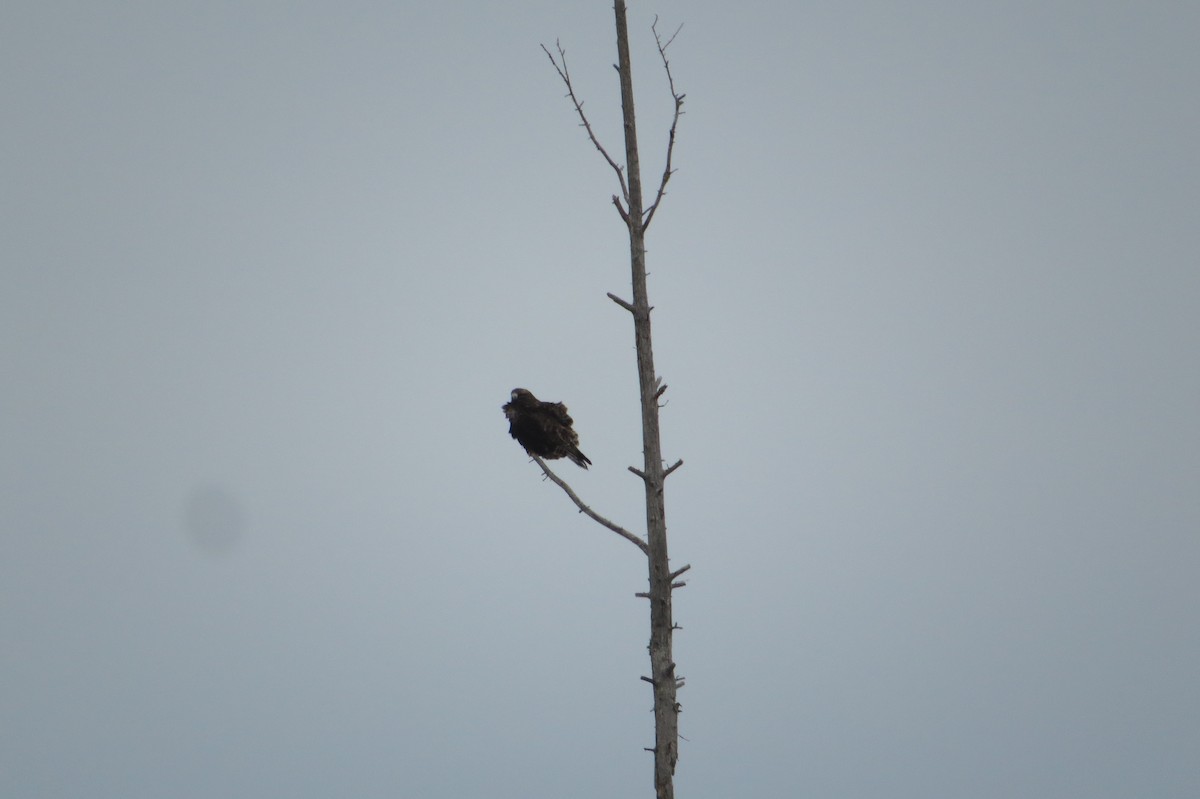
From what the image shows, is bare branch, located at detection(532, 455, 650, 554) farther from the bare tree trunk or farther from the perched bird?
the perched bird

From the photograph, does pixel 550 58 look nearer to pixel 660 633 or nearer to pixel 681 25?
pixel 681 25

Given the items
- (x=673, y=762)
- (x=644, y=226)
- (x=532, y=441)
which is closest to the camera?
(x=673, y=762)

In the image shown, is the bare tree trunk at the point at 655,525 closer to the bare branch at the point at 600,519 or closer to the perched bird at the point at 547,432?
the bare branch at the point at 600,519

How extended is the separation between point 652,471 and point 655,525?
37cm

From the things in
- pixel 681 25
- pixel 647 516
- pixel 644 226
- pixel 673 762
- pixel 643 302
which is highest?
pixel 681 25

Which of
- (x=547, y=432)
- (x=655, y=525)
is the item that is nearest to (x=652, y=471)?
(x=655, y=525)

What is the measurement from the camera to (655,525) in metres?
5.64

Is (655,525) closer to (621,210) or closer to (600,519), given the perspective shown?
(600,519)

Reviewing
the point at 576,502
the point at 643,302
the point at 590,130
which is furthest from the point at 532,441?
the point at 590,130

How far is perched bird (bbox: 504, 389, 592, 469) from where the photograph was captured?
24.1 ft

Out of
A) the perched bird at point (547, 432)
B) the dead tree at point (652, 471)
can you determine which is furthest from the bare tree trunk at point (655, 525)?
the perched bird at point (547, 432)

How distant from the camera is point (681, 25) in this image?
19.9ft

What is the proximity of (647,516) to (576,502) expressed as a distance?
53cm

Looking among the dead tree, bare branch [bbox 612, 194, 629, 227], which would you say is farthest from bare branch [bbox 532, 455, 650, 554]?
bare branch [bbox 612, 194, 629, 227]
